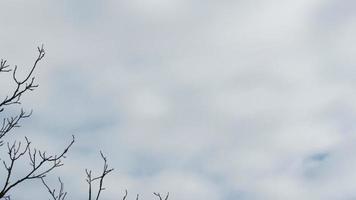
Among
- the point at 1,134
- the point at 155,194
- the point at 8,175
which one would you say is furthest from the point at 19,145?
the point at 155,194

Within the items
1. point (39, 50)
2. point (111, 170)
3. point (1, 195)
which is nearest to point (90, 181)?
point (111, 170)

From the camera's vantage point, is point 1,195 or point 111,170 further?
point 111,170

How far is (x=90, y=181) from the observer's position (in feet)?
27.7

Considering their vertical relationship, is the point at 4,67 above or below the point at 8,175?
above

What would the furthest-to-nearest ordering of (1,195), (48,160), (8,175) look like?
(48,160) < (8,175) < (1,195)

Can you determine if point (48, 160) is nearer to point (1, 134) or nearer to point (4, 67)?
point (1, 134)

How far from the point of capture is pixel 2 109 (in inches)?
324

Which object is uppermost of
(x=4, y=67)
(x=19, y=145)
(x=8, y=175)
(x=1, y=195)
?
(x=4, y=67)

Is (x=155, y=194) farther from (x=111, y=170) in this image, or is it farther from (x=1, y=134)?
(x=1, y=134)

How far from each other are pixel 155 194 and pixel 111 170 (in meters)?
A: 1.06

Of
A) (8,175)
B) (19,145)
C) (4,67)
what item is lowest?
(8,175)

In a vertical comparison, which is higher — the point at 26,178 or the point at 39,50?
the point at 39,50

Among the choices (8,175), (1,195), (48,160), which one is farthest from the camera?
(48,160)

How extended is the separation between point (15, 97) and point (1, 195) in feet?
5.49
